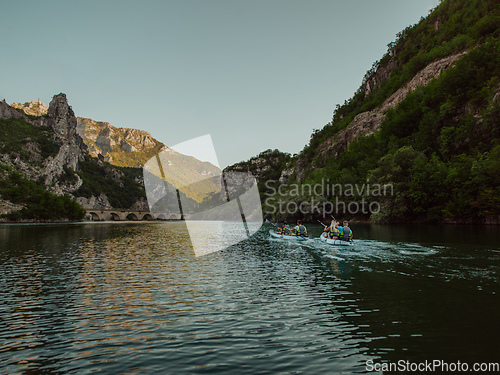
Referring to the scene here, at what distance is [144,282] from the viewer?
21.6 metres

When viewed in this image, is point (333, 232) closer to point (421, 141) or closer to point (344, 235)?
point (344, 235)

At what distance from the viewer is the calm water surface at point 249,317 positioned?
979 cm

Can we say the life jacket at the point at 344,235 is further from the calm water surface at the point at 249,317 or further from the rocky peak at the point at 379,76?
the rocky peak at the point at 379,76

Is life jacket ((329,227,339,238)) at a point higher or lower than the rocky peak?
lower

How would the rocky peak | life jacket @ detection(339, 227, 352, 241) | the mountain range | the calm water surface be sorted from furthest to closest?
1. the rocky peak
2. the mountain range
3. life jacket @ detection(339, 227, 352, 241)
4. the calm water surface

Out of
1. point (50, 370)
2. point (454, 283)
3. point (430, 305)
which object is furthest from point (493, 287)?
point (50, 370)

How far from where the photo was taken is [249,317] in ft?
45.5

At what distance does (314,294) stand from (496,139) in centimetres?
6780

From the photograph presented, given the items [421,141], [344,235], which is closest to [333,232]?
[344,235]

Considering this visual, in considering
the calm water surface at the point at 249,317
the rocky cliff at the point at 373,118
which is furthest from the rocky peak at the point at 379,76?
the calm water surface at the point at 249,317

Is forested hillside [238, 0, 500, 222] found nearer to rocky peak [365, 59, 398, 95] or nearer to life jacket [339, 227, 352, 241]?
rocky peak [365, 59, 398, 95]

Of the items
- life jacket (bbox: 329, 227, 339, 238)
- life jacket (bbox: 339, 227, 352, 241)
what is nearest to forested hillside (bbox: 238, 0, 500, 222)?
life jacket (bbox: 329, 227, 339, 238)

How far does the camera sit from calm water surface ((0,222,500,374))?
9.79m

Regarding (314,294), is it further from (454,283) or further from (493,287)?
(493,287)
